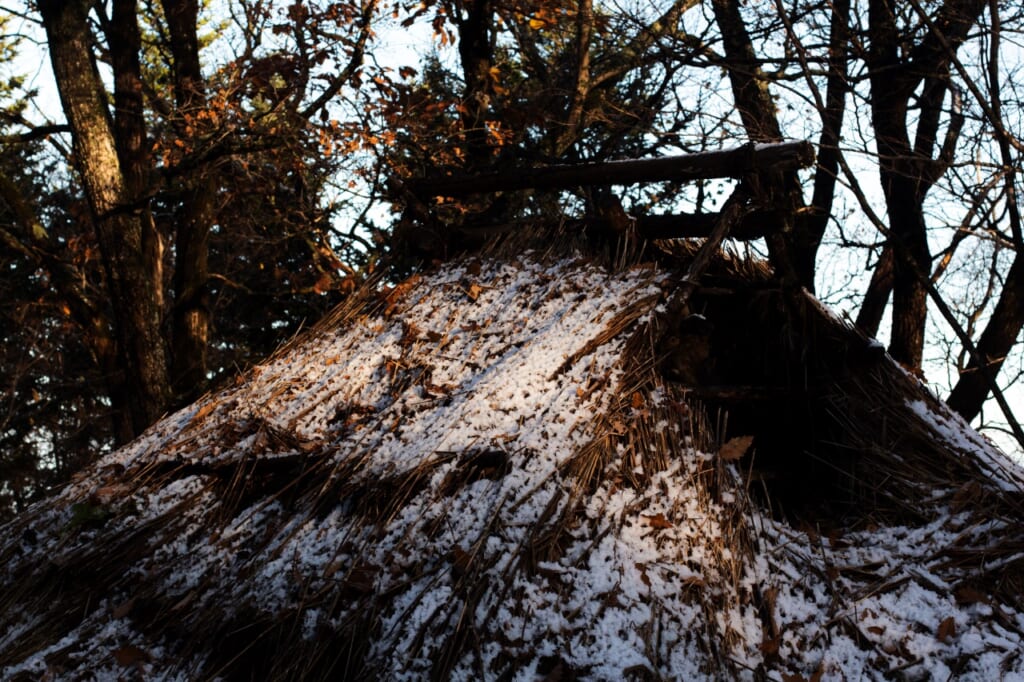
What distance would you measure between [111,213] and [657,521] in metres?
6.34

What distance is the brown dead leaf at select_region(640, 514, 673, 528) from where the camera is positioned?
2746mm

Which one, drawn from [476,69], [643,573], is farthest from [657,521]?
[476,69]

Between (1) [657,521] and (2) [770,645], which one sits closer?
(2) [770,645]

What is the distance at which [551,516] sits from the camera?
8.89 feet

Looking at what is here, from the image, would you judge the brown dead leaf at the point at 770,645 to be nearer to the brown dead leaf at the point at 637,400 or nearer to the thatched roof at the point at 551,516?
the thatched roof at the point at 551,516

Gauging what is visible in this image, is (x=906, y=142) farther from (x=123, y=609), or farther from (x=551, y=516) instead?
(x=123, y=609)

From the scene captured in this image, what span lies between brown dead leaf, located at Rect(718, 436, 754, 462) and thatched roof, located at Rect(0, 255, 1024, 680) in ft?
0.04

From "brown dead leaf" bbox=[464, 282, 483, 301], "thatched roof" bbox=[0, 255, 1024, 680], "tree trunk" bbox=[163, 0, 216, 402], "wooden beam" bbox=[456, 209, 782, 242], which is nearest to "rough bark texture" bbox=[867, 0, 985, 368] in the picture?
"wooden beam" bbox=[456, 209, 782, 242]

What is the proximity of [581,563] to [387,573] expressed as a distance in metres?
0.67

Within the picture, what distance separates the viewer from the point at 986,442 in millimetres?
3605

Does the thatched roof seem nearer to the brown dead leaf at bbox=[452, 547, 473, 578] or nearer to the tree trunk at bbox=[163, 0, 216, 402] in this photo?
the brown dead leaf at bbox=[452, 547, 473, 578]

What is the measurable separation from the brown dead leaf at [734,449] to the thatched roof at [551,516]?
0.01 metres

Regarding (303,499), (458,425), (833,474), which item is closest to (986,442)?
(833,474)

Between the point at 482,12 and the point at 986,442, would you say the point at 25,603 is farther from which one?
the point at 482,12
